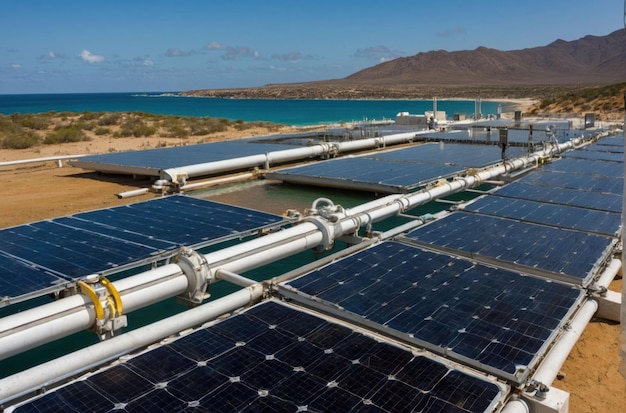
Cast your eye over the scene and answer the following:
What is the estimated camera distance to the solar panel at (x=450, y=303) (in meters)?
7.55

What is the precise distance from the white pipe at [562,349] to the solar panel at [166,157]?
20384mm

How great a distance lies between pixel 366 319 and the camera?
833 cm

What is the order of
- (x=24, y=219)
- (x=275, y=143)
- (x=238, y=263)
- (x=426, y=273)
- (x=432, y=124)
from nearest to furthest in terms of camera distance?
(x=426, y=273) → (x=238, y=263) → (x=24, y=219) → (x=275, y=143) → (x=432, y=124)

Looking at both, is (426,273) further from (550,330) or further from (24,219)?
(24,219)

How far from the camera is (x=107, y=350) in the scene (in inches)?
287

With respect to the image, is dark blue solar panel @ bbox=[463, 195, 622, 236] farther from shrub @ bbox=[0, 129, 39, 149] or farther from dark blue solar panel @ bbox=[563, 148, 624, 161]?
shrub @ bbox=[0, 129, 39, 149]

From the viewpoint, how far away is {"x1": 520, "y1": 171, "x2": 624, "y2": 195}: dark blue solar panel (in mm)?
19478

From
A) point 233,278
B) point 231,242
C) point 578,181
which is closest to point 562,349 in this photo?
point 233,278

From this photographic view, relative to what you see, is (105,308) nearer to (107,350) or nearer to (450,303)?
(107,350)

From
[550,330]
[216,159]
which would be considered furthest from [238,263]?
[216,159]

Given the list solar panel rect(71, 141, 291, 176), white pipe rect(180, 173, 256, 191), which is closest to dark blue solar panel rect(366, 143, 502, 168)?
white pipe rect(180, 173, 256, 191)

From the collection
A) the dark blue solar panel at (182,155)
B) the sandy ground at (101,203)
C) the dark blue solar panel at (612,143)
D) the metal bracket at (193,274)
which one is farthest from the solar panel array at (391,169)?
the metal bracket at (193,274)

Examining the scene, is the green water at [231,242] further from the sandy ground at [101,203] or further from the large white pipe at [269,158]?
the sandy ground at [101,203]

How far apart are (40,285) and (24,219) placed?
1239 centimetres
